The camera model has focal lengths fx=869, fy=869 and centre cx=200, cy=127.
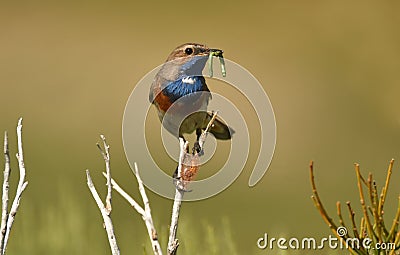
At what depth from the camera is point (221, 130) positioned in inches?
60.0

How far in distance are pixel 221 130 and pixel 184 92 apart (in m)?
0.16

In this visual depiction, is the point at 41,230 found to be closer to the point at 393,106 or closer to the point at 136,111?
the point at 136,111

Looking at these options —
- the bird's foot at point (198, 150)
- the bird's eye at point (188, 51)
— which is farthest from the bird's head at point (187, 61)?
the bird's foot at point (198, 150)

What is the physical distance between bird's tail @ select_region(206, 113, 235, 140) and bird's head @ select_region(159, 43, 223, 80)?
11 centimetres

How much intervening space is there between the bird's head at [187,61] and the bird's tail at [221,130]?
111mm

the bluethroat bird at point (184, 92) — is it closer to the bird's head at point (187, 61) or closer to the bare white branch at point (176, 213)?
the bird's head at point (187, 61)

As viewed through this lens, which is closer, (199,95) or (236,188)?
(199,95)

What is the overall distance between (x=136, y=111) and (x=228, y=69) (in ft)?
0.66

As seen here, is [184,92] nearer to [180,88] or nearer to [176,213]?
[180,88]

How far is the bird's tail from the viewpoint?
4.89ft

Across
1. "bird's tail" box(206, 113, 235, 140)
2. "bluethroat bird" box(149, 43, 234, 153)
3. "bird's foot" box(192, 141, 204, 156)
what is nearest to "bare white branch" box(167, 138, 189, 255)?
"bird's foot" box(192, 141, 204, 156)

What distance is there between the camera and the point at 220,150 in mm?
2326

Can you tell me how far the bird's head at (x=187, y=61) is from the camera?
1396mm

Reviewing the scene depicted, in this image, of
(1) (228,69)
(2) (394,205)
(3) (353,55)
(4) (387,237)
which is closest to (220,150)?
(2) (394,205)
